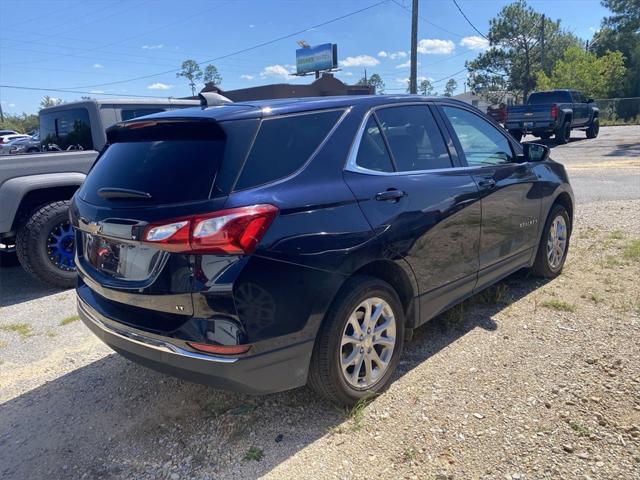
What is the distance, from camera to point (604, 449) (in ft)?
8.27

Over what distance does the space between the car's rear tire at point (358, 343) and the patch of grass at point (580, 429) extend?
40.4 inches

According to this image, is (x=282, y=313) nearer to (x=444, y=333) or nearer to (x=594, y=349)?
(x=444, y=333)

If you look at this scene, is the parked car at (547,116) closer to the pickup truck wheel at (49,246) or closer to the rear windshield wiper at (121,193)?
the pickup truck wheel at (49,246)

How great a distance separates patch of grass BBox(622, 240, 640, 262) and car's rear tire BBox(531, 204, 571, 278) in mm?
820

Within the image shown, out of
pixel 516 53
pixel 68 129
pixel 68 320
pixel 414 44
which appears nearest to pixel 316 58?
pixel 516 53

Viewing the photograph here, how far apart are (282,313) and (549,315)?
8.68ft

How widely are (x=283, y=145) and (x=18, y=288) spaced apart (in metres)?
4.53

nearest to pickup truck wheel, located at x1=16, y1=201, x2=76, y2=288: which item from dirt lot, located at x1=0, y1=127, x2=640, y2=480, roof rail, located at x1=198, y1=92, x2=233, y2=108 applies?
dirt lot, located at x1=0, y1=127, x2=640, y2=480

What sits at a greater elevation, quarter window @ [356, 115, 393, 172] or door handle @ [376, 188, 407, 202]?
quarter window @ [356, 115, 393, 172]

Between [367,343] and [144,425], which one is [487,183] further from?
[144,425]

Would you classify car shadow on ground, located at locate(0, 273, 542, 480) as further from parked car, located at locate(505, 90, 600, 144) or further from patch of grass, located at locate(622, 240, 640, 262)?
parked car, located at locate(505, 90, 600, 144)

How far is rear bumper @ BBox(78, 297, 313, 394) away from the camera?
2.36 m

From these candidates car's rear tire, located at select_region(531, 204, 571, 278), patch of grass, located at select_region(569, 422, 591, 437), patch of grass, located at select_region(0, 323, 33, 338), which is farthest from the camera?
car's rear tire, located at select_region(531, 204, 571, 278)

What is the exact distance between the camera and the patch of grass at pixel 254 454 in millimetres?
2590
